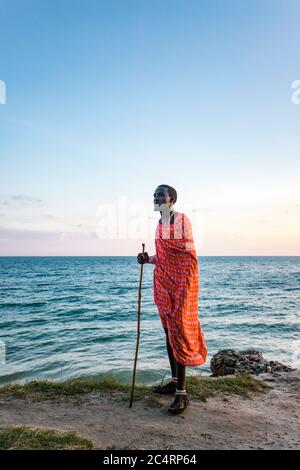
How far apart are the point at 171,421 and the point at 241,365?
4632 millimetres

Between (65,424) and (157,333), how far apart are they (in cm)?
1069

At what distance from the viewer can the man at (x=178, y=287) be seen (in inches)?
186

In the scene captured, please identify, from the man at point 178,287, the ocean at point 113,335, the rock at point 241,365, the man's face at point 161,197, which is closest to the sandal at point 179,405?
the man at point 178,287

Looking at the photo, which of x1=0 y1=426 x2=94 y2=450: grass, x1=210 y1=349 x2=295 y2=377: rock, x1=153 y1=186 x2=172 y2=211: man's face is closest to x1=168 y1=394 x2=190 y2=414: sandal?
x1=0 y1=426 x2=94 y2=450: grass

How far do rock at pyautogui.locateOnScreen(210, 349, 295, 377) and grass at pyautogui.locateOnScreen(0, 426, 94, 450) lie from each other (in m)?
5.09

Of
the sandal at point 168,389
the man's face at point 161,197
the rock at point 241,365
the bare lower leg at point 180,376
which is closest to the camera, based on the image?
the bare lower leg at point 180,376

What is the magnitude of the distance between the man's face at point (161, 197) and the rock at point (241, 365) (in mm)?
4972

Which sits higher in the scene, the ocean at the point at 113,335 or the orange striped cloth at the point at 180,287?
the orange striped cloth at the point at 180,287

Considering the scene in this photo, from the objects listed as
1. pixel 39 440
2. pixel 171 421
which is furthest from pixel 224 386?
pixel 39 440

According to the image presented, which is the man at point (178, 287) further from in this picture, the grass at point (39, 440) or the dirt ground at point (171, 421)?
the grass at point (39, 440)

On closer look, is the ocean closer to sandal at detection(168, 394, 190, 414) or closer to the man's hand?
sandal at detection(168, 394, 190, 414)

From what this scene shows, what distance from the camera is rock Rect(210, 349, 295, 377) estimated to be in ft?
26.8

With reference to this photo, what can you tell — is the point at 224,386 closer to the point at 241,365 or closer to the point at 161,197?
the point at 241,365
